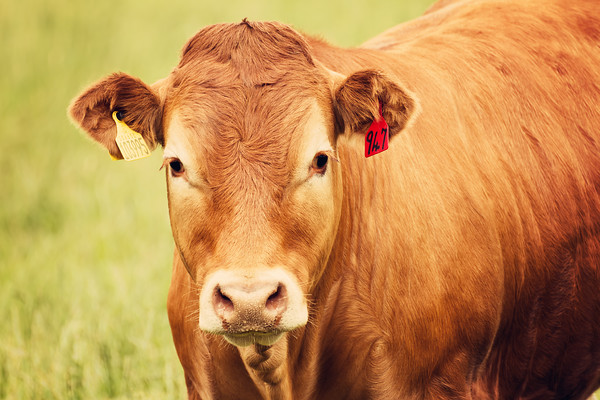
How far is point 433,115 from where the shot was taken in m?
4.02

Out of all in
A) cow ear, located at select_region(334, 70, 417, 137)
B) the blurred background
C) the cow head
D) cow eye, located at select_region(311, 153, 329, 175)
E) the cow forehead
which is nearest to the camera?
the cow head

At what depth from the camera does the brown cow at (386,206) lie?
3156 millimetres

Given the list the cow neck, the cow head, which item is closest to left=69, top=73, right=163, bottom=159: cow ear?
the cow head

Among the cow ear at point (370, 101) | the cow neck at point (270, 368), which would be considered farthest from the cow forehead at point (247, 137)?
the cow neck at point (270, 368)

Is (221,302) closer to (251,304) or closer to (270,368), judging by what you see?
(251,304)

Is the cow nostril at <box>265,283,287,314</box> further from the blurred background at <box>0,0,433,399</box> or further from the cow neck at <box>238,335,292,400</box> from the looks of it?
the blurred background at <box>0,0,433,399</box>

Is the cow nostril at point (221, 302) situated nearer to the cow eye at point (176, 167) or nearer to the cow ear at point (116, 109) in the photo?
the cow eye at point (176, 167)

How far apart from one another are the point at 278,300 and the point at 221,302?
20 cm

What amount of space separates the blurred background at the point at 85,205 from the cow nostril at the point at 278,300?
66.1 inches

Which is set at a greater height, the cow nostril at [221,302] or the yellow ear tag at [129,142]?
the yellow ear tag at [129,142]

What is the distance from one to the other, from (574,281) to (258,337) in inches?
79.8

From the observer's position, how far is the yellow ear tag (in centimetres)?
350

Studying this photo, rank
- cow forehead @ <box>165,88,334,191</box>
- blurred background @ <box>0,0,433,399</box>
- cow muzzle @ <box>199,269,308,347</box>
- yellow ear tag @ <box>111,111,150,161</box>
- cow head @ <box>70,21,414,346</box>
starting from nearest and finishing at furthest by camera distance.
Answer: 1. cow muzzle @ <box>199,269,308,347</box>
2. cow head @ <box>70,21,414,346</box>
3. cow forehead @ <box>165,88,334,191</box>
4. yellow ear tag @ <box>111,111,150,161</box>
5. blurred background @ <box>0,0,433,399</box>

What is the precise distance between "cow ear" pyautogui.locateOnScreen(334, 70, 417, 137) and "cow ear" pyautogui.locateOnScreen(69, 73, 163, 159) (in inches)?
30.8
